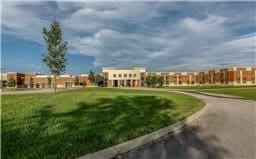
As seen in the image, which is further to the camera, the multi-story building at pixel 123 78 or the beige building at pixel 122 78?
the beige building at pixel 122 78

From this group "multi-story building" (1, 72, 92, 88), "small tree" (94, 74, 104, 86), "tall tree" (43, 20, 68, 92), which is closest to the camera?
"tall tree" (43, 20, 68, 92)

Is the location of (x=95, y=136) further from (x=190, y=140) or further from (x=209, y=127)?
(x=209, y=127)

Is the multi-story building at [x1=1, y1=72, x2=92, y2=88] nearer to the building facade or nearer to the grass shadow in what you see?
the building facade

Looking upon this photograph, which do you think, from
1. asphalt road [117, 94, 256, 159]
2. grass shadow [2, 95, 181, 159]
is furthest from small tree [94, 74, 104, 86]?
asphalt road [117, 94, 256, 159]

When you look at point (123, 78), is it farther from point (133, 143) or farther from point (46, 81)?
point (133, 143)

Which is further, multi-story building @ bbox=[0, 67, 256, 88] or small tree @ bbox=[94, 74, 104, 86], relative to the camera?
small tree @ bbox=[94, 74, 104, 86]

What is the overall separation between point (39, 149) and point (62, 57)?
2618 cm

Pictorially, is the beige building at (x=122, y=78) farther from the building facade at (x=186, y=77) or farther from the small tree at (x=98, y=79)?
the small tree at (x=98, y=79)

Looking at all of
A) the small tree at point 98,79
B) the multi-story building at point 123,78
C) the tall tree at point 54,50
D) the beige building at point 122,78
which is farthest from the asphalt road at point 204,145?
the beige building at point 122,78

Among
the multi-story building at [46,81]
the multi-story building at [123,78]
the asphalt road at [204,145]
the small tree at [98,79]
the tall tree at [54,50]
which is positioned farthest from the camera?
the multi-story building at [46,81]

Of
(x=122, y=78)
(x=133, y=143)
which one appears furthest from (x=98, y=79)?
(x=133, y=143)

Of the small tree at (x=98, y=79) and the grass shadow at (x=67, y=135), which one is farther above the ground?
the small tree at (x=98, y=79)

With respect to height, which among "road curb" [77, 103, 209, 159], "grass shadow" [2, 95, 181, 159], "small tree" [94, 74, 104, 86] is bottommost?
"road curb" [77, 103, 209, 159]

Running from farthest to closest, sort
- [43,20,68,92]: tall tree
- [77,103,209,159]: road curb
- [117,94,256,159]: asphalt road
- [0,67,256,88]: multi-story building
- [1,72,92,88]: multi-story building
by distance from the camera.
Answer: [1,72,92,88]: multi-story building
[0,67,256,88]: multi-story building
[43,20,68,92]: tall tree
[117,94,256,159]: asphalt road
[77,103,209,159]: road curb
